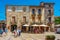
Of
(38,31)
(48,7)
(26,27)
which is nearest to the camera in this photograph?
(38,31)

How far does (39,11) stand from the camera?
41.6 metres

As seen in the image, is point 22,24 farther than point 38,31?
Yes

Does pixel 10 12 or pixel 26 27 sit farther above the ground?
pixel 10 12

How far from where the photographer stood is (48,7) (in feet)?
139

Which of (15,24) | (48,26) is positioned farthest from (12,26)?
(48,26)

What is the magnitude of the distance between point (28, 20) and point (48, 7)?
4672mm

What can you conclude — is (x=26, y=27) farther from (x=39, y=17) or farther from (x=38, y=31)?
(x=38, y=31)

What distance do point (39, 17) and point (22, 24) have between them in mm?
3543

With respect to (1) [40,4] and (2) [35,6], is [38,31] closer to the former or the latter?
(2) [35,6]

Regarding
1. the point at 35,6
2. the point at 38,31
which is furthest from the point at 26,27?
the point at 38,31

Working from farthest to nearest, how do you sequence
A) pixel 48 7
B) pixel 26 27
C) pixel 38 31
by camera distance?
pixel 48 7
pixel 26 27
pixel 38 31

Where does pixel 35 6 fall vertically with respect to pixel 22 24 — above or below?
above

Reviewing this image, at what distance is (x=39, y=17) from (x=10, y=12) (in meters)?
5.52

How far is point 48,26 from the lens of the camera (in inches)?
1636
